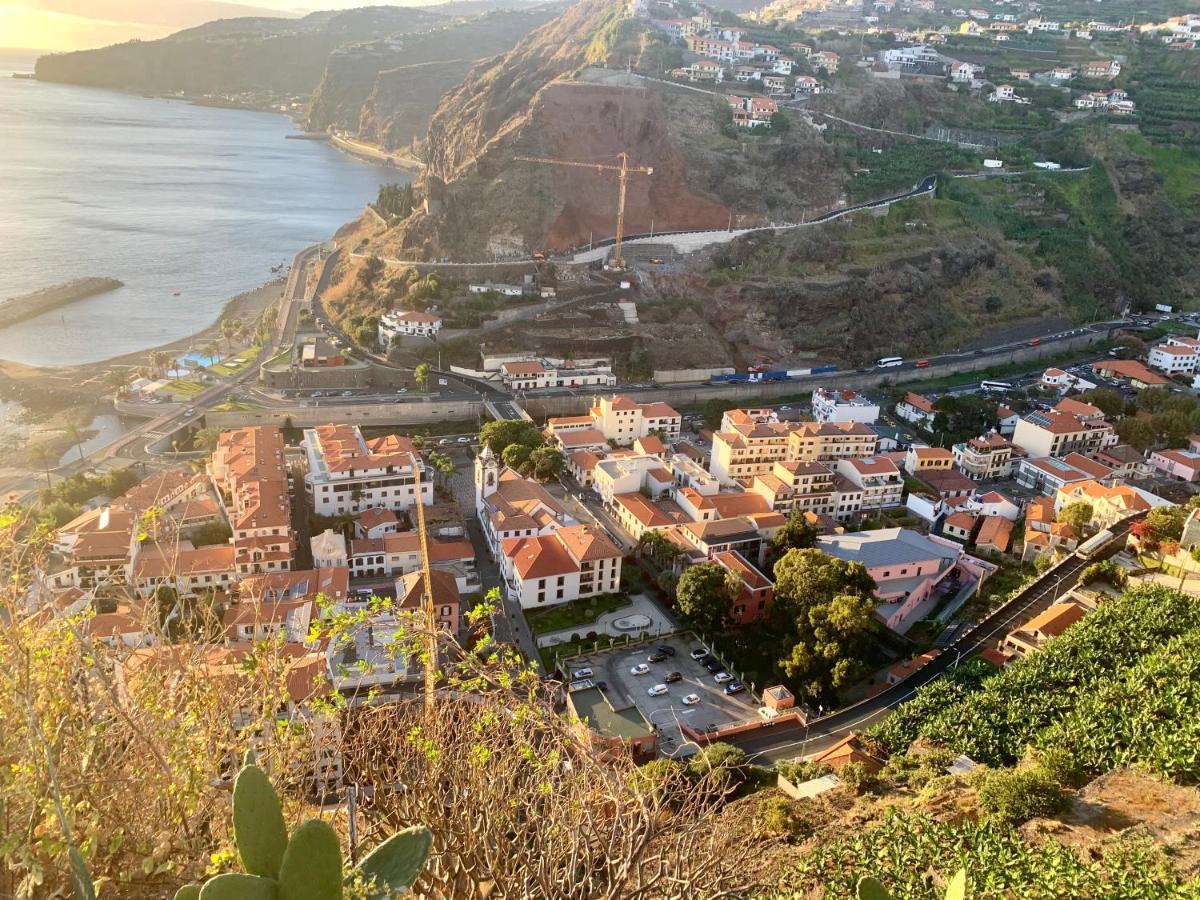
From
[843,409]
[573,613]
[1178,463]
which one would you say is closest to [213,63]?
[843,409]

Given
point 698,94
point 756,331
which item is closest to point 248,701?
point 756,331

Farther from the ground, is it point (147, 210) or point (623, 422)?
point (147, 210)

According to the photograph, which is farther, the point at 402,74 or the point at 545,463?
the point at 402,74

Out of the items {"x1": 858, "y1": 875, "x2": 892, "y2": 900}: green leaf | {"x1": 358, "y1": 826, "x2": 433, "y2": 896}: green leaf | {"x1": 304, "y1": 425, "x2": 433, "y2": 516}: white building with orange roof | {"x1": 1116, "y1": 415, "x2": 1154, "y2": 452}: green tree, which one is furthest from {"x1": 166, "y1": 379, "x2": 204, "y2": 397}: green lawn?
{"x1": 1116, "y1": 415, "x2": 1154, "y2": 452}: green tree

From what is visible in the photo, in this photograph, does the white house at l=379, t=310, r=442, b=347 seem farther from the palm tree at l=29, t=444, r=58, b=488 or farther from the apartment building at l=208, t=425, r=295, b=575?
the palm tree at l=29, t=444, r=58, b=488

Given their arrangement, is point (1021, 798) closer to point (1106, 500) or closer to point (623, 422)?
point (1106, 500)

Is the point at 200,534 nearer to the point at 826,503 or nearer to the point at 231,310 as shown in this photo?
the point at 826,503
